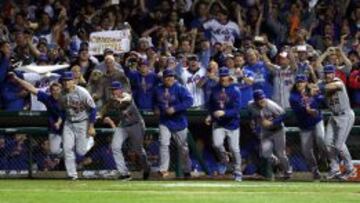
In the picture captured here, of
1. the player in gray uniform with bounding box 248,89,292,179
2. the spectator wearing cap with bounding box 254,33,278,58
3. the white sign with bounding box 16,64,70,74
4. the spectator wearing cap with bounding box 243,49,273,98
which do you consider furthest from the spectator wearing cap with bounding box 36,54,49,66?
the spectator wearing cap with bounding box 254,33,278,58

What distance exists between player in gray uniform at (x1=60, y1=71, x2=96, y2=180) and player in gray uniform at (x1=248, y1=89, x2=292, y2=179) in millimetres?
3035

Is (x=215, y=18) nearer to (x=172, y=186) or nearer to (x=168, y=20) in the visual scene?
(x=168, y=20)

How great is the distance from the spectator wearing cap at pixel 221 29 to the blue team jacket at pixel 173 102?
10.2 feet

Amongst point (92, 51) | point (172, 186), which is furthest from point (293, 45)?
point (172, 186)

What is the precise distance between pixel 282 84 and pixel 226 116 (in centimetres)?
176

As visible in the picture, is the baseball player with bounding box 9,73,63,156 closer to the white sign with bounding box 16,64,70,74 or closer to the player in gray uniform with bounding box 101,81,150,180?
the white sign with bounding box 16,64,70,74

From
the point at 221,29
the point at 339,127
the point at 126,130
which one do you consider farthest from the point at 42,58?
the point at 339,127

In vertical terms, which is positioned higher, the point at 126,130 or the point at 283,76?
the point at 283,76

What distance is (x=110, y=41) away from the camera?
21156 millimetres

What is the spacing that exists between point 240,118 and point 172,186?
3298 millimetres

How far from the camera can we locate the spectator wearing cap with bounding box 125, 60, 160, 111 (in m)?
20.2

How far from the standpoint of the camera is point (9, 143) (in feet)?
67.8

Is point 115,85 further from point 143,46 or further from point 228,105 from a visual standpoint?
point 143,46

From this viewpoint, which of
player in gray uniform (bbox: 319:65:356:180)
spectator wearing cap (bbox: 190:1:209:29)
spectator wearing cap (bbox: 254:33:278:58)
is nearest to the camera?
player in gray uniform (bbox: 319:65:356:180)
